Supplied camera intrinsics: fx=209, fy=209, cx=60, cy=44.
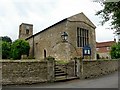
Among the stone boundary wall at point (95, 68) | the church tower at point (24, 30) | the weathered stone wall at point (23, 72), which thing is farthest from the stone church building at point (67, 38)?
the weathered stone wall at point (23, 72)

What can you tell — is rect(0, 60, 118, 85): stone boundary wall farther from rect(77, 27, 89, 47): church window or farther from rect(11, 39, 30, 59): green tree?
rect(11, 39, 30, 59): green tree

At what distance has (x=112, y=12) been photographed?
975 centimetres

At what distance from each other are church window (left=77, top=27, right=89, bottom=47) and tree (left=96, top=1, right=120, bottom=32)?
17853 millimetres

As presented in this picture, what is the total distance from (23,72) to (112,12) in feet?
25.0

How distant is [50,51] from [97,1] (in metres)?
19.9

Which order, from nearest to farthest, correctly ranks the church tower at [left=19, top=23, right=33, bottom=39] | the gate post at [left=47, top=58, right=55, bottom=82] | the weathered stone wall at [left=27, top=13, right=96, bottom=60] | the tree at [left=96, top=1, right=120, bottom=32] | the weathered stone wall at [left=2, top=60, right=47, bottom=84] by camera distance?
1. the tree at [left=96, top=1, right=120, bottom=32]
2. the weathered stone wall at [left=2, top=60, right=47, bottom=84]
3. the gate post at [left=47, top=58, right=55, bottom=82]
4. the weathered stone wall at [left=27, top=13, right=96, bottom=60]
5. the church tower at [left=19, top=23, right=33, bottom=39]

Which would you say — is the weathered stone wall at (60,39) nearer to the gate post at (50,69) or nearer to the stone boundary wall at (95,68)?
the stone boundary wall at (95,68)

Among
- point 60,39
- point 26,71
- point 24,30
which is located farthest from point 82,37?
point 24,30

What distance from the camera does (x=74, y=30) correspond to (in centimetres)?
2791

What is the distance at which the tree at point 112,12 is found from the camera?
919 cm

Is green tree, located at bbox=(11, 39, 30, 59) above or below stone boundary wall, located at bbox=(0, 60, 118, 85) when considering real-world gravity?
above

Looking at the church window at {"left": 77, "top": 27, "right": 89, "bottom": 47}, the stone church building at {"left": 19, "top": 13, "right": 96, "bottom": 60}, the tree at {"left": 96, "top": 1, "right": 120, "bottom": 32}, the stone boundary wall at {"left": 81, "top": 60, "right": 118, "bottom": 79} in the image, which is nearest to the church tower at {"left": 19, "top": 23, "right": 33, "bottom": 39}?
the stone church building at {"left": 19, "top": 13, "right": 96, "bottom": 60}

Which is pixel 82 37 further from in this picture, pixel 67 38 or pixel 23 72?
pixel 23 72

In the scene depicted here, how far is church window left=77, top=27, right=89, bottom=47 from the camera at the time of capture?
28.6 meters
